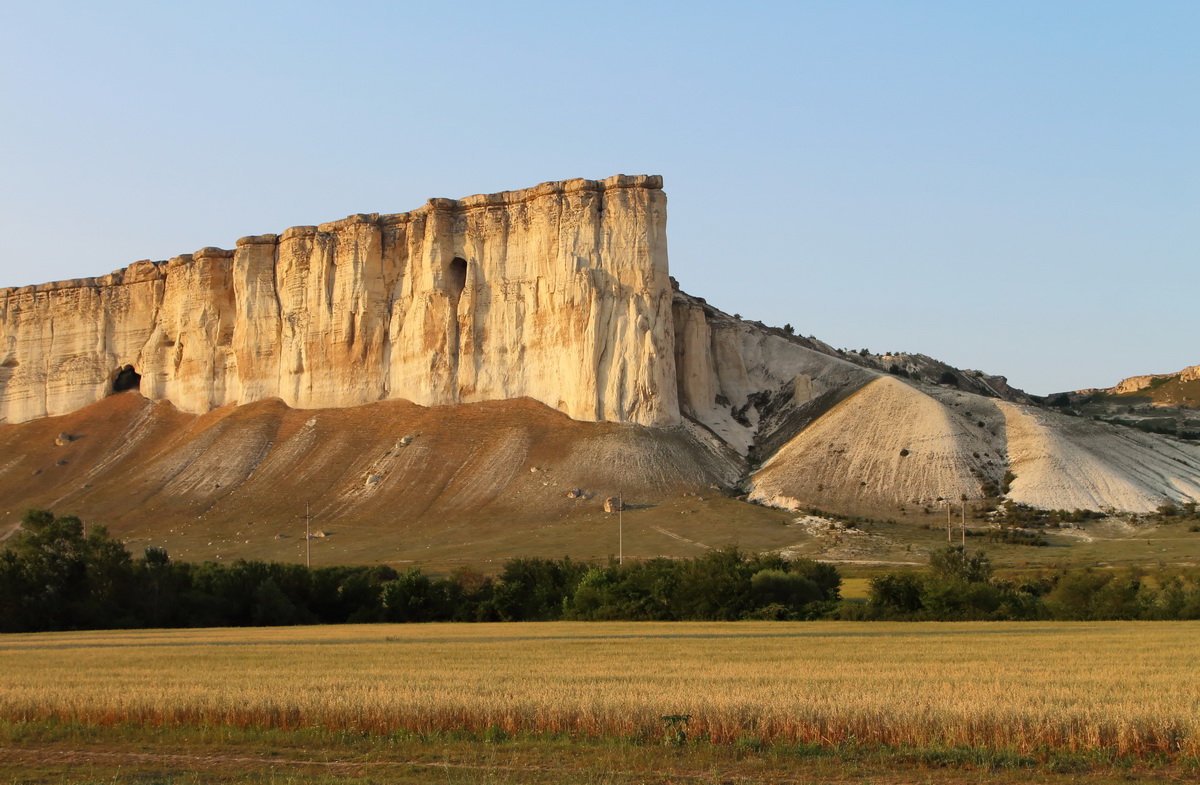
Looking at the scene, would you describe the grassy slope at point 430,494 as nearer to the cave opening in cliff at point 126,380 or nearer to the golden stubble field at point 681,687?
the cave opening in cliff at point 126,380

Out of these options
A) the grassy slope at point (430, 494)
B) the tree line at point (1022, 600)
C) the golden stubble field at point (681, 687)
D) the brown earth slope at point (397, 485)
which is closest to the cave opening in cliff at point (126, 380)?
the grassy slope at point (430, 494)

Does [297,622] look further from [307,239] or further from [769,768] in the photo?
[307,239]

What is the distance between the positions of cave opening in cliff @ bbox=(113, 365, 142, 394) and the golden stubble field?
79969 millimetres

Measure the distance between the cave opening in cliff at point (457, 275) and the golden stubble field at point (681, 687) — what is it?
61.5 metres

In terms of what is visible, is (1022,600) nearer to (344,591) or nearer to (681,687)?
(344,591)

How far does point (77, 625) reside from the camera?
142 feet

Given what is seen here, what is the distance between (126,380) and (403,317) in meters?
30.8

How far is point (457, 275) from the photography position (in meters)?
91.6

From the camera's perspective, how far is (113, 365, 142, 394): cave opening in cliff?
4156 inches


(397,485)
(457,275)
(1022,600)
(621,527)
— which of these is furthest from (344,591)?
(457,275)

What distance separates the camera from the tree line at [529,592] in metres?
38.9

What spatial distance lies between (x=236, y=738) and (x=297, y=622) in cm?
3240

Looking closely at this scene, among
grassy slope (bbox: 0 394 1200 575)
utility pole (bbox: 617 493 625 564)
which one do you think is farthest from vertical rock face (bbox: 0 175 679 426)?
utility pole (bbox: 617 493 625 564)

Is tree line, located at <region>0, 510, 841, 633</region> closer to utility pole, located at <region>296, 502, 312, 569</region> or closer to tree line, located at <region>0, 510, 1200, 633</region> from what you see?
tree line, located at <region>0, 510, 1200, 633</region>
